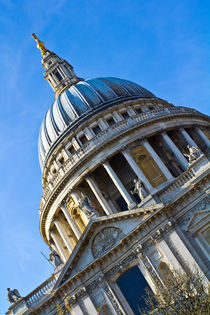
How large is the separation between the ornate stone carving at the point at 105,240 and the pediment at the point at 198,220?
4818 mm

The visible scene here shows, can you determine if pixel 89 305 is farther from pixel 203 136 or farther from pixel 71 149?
pixel 203 136

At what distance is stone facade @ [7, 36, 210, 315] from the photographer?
2436 centimetres

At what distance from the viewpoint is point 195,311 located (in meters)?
16.2

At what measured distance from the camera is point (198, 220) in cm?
2380

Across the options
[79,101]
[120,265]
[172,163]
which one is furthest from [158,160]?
[79,101]

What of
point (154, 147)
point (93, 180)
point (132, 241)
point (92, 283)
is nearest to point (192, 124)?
point (154, 147)

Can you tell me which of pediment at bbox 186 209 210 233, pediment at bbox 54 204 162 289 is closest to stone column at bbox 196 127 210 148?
pediment at bbox 54 204 162 289

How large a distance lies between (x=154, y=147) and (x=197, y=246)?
1453 centimetres

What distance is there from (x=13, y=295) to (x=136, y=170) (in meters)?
13.4

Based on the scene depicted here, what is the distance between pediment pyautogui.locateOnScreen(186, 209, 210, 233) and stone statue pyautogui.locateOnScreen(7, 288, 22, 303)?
13263 mm

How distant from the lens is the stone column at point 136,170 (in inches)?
1230

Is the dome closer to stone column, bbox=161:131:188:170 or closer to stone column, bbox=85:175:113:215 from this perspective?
stone column, bbox=161:131:188:170

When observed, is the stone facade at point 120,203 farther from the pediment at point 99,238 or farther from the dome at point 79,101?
the dome at point 79,101

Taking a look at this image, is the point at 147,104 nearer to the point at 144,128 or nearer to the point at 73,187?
the point at 144,128
